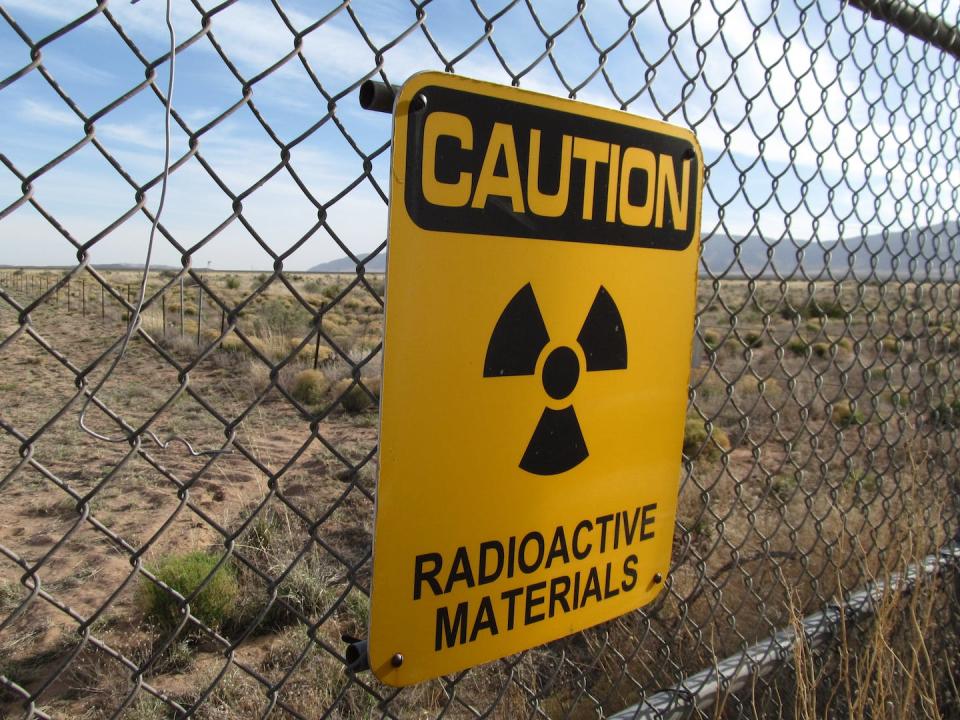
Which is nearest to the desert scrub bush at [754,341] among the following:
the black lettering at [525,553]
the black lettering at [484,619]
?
the black lettering at [525,553]

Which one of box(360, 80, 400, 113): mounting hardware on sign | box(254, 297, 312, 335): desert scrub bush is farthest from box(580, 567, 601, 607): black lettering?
box(254, 297, 312, 335): desert scrub bush

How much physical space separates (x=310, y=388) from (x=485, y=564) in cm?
1092

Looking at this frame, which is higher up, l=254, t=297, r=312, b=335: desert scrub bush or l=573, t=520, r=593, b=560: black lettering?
l=254, t=297, r=312, b=335: desert scrub bush

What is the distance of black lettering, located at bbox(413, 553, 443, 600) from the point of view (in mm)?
1336

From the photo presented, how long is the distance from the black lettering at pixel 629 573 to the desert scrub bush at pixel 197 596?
9.35 ft

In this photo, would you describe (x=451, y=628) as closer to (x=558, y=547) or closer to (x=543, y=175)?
(x=558, y=547)

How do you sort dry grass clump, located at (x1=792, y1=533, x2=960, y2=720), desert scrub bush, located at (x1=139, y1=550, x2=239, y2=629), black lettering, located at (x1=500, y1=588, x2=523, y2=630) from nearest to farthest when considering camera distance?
black lettering, located at (x1=500, y1=588, x2=523, y2=630), dry grass clump, located at (x1=792, y1=533, x2=960, y2=720), desert scrub bush, located at (x1=139, y1=550, x2=239, y2=629)

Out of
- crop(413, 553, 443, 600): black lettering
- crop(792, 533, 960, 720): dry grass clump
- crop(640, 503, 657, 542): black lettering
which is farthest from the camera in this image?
crop(792, 533, 960, 720): dry grass clump

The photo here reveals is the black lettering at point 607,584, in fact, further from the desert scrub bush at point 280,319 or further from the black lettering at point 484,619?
the desert scrub bush at point 280,319

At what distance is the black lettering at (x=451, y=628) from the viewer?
4.53 ft

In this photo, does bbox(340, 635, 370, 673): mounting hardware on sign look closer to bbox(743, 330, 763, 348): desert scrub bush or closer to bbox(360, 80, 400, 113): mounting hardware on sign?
bbox(360, 80, 400, 113): mounting hardware on sign

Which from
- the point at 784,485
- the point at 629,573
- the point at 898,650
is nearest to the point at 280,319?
the point at 784,485

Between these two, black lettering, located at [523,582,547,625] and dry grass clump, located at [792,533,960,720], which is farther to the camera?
dry grass clump, located at [792,533,960,720]

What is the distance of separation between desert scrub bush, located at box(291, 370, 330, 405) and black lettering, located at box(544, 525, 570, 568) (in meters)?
10.5
